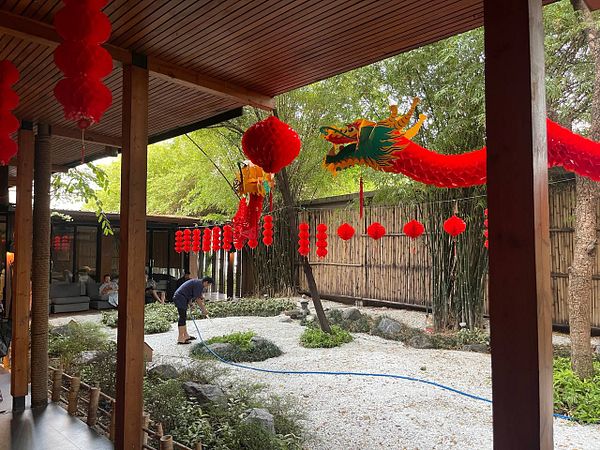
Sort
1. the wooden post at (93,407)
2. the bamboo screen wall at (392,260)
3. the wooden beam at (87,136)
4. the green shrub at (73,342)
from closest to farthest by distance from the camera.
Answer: the wooden post at (93,407) → the wooden beam at (87,136) → the green shrub at (73,342) → the bamboo screen wall at (392,260)

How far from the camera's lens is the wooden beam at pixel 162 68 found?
224cm

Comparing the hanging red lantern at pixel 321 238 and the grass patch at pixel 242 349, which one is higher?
the hanging red lantern at pixel 321 238

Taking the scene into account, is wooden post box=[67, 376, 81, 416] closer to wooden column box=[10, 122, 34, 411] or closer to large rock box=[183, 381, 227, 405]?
wooden column box=[10, 122, 34, 411]

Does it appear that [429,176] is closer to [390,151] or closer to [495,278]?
[390,151]

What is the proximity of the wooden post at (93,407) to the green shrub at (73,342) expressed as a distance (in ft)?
5.79

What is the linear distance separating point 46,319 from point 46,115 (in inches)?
74.7

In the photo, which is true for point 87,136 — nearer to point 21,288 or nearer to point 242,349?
point 21,288

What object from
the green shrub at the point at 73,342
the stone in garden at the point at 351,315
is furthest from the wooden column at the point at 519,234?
the stone in garden at the point at 351,315

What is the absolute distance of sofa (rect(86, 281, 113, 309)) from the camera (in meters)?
11.4

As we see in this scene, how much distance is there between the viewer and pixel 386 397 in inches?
193

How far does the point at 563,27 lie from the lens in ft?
18.7

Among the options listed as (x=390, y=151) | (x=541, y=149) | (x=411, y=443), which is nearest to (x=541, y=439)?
(x=541, y=149)

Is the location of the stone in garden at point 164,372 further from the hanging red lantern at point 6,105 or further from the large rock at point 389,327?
the large rock at point 389,327

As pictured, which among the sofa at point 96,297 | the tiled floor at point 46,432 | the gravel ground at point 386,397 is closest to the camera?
the tiled floor at point 46,432
